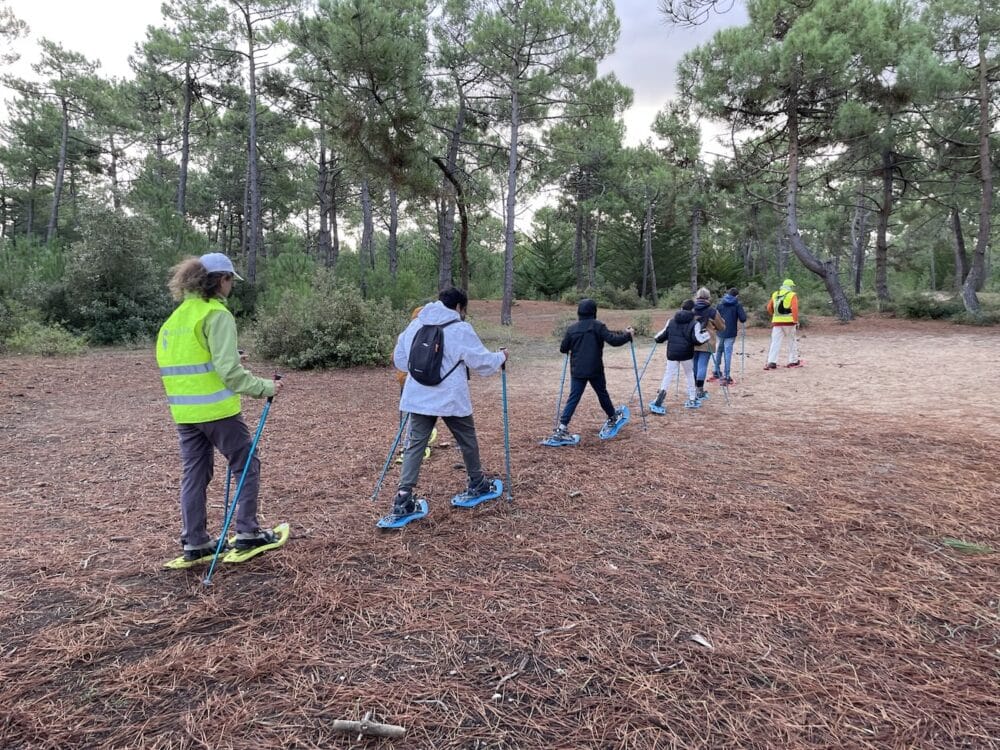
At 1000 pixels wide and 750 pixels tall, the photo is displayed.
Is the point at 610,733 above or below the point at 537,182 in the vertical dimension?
below

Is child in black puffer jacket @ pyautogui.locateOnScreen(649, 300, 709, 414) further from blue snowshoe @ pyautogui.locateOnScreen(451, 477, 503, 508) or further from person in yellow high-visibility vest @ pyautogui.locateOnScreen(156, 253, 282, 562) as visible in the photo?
person in yellow high-visibility vest @ pyautogui.locateOnScreen(156, 253, 282, 562)

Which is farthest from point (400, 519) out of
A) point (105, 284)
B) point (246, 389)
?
point (105, 284)

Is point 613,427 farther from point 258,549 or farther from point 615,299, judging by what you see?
point 615,299

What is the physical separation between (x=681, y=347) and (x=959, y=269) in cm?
2776

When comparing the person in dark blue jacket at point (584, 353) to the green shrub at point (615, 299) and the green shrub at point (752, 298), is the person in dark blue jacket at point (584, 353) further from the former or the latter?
the green shrub at point (615, 299)

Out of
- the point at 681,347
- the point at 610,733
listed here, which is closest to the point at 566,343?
the point at 681,347

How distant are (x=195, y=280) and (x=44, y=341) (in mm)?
12865

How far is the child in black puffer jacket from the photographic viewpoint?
731 cm

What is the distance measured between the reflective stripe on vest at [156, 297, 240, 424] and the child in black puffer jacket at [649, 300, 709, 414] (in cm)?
550

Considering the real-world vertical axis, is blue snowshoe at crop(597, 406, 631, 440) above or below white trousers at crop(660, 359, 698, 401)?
below

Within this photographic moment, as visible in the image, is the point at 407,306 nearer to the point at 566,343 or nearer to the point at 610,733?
the point at 566,343

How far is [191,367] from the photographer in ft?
9.80

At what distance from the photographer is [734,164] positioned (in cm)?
2030

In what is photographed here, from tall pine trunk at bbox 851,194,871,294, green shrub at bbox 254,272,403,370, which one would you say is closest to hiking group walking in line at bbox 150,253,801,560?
green shrub at bbox 254,272,403,370
